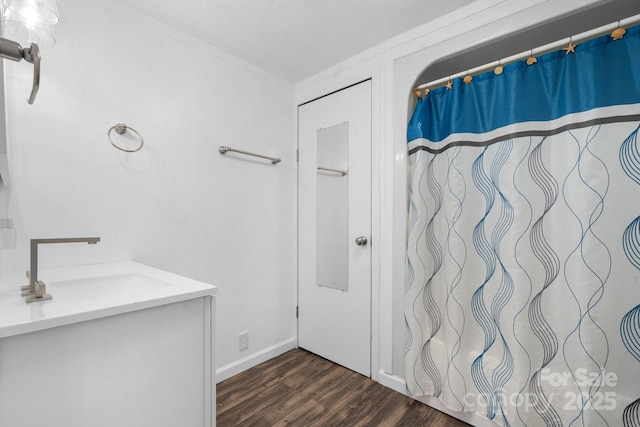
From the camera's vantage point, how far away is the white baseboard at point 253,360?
2.05 m

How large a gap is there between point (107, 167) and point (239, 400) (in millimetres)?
1529

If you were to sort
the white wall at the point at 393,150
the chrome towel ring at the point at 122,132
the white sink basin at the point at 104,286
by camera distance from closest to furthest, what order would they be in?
the white sink basin at the point at 104,286, the chrome towel ring at the point at 122,132, the white wall at the point at 393,150

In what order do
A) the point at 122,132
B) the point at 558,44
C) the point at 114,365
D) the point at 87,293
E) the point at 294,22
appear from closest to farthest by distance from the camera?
the point at 114,365 → the point at 87,293 → the point at 558,44 → the point at 122,132 → the point at 294,22

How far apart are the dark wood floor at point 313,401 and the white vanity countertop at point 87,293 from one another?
0.95 metres

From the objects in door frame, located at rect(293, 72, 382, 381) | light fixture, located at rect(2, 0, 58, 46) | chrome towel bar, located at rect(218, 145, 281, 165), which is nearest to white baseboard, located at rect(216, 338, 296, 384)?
door frame, located at rect(293, 72, 382, 381)

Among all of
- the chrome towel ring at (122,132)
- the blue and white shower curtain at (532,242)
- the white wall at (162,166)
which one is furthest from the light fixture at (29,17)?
the blue and white shower curtain at (532,242)

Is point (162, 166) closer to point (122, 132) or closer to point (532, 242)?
point (122, 132)

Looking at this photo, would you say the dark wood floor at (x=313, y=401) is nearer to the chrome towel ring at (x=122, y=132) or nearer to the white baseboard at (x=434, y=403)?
the white baseboard at (x=434, y=403)

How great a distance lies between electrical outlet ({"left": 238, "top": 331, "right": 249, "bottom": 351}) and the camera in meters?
2.17

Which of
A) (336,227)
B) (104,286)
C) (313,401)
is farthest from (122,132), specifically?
(313,401)

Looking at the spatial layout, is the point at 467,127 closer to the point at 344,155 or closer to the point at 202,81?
the point at 344,155

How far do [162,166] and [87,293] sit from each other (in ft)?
2.67

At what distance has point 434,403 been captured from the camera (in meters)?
1.79

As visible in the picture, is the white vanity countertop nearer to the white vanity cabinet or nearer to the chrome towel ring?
the white vanity cabinet
